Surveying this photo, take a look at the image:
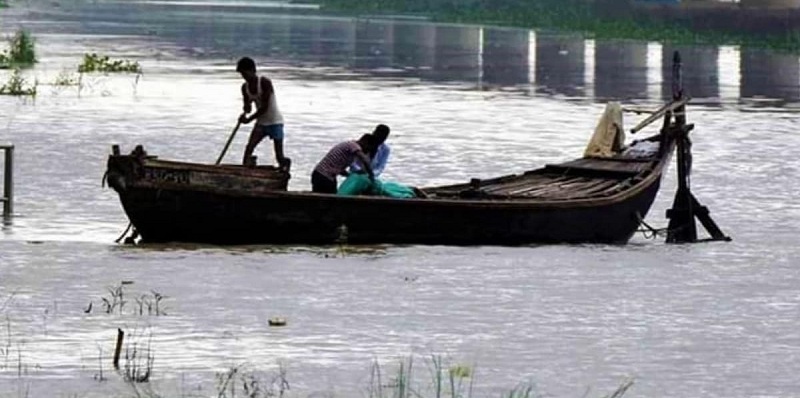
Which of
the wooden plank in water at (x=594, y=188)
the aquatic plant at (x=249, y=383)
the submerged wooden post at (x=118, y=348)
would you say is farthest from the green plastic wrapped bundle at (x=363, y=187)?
the submerged wooden post at (x=118, y=348)

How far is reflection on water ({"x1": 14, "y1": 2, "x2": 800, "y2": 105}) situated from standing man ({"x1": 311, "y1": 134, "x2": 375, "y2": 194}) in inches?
984

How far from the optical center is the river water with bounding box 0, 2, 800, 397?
12.6 meters

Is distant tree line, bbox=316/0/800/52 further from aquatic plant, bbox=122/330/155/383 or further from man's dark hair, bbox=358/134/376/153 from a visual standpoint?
aquatic plant, bbox=122/330/155/383

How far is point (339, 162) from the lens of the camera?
1827cm

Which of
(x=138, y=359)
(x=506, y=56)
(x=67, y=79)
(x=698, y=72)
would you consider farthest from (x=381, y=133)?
(x=506, y=56)

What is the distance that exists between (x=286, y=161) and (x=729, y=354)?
5998 mm

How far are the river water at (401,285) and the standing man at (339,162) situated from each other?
2.50 ft

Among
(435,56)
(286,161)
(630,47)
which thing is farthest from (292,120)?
(630,47)

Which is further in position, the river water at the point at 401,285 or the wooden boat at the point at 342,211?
the wooden boat at the point at 342,211

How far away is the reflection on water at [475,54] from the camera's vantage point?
48.7 m

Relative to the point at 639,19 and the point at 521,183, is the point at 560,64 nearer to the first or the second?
the point at 639,19

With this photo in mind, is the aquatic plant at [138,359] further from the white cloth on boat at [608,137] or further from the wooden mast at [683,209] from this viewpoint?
the white cloth on boat at [608,137]

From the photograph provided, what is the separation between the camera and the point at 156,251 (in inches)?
691

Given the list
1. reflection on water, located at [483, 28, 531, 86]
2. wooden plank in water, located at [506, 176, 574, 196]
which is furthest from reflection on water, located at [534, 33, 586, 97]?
wooden plank in water, located at [506, 176, 574, 196]
